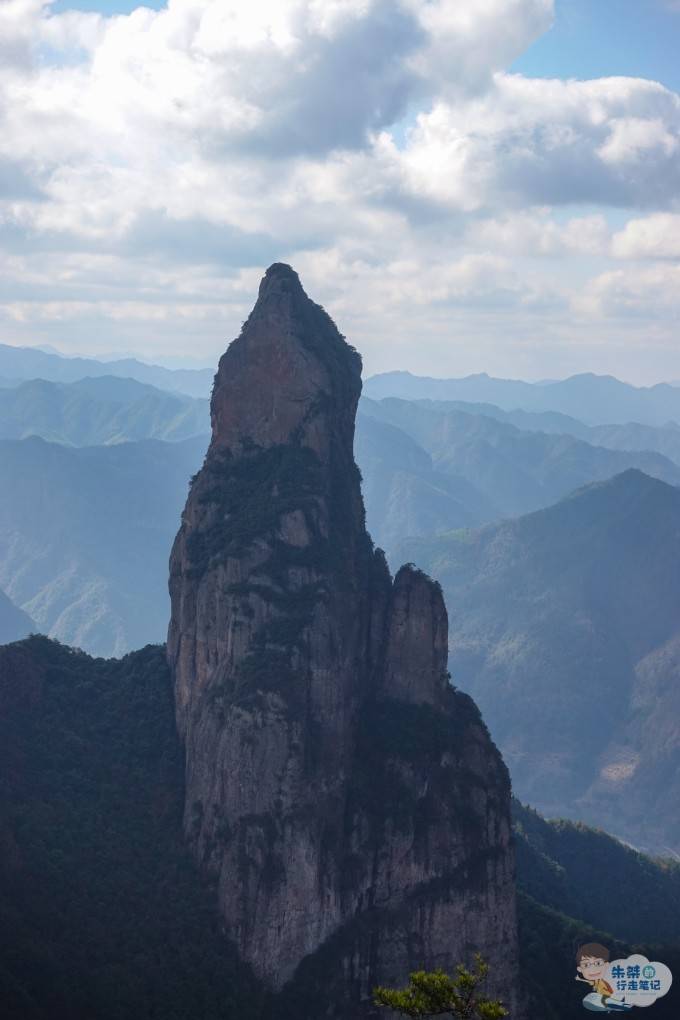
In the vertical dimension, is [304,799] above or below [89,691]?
below

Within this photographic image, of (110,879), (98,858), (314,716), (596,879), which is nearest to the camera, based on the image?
(110,879)

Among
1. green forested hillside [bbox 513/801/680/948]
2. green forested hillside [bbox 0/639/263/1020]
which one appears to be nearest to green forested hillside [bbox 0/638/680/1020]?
green forested hillside [bbox 0/639/263/1020]

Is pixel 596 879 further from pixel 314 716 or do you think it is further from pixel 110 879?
pixel 110 879

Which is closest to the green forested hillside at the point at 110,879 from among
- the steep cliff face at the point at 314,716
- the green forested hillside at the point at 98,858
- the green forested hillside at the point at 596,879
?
the green forested hillside at the point at 98,858

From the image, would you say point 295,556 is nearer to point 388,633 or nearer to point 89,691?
point 388,633

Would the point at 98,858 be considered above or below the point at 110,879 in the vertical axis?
above

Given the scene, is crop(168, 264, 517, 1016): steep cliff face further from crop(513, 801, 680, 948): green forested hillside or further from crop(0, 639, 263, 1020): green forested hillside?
crop(513, 801, 680, 948): green forested hillside

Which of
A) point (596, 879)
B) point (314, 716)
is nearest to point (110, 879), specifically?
point (314, 716)

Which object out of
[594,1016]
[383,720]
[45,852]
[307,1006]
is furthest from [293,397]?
[594,1016]
